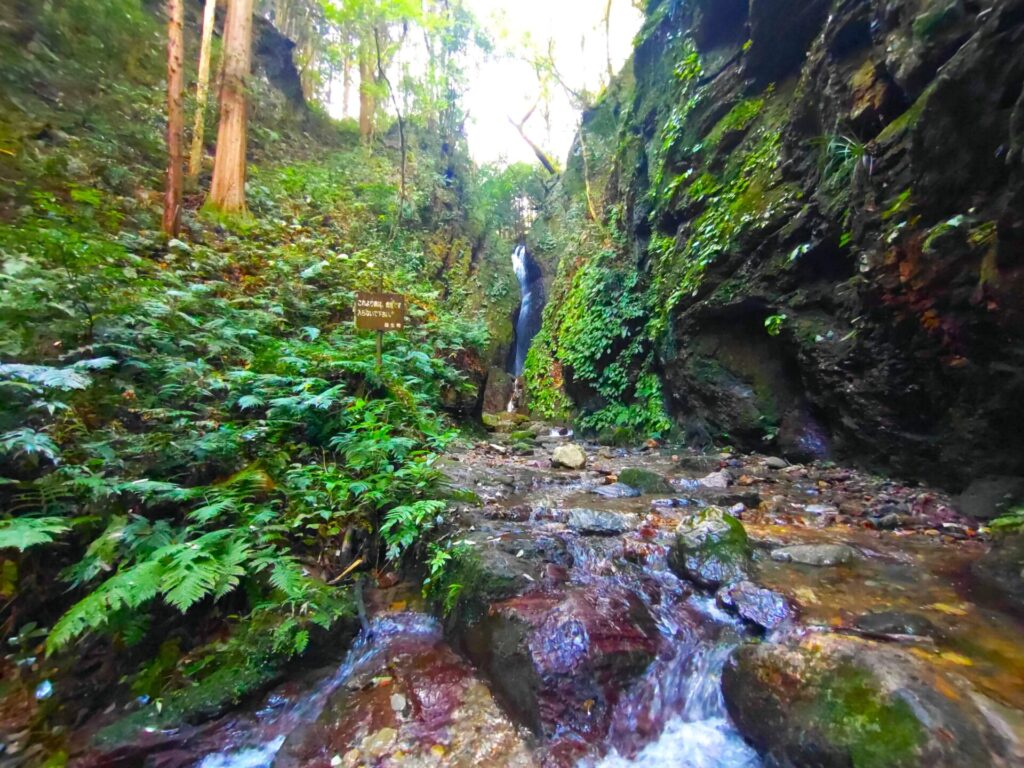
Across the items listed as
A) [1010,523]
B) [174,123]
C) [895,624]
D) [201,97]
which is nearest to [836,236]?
[1010,523]

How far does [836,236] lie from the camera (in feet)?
18.4

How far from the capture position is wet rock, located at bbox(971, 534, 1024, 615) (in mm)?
2688

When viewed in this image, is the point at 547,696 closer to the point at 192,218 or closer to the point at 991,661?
the point at 991,661

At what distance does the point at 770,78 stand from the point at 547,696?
9605mm

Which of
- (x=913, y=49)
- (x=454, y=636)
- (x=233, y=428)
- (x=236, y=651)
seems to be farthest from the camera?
(x=913, y=49)

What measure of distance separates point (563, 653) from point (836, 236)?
19.4 feet

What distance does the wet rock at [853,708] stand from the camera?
1.68 m

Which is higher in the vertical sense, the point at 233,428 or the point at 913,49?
the point at 913,49

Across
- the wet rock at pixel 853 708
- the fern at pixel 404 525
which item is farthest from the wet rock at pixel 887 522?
the fern at pixel 404 525

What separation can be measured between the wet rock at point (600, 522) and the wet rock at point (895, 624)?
1.79m

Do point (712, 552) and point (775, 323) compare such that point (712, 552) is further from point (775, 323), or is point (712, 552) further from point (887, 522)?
point (775, 323)

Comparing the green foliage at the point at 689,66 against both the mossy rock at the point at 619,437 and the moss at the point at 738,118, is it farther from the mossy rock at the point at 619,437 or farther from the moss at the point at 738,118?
the mossy rock at the point at 619,437

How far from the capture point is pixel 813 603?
288cm

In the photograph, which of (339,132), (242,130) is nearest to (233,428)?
(242,130)
